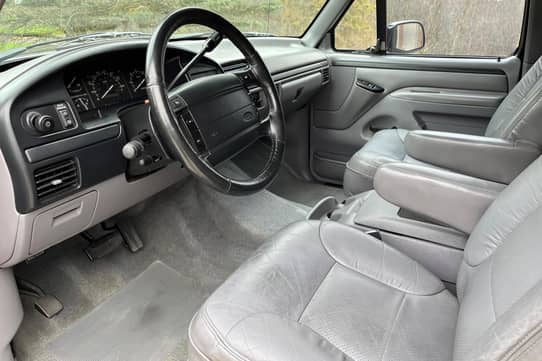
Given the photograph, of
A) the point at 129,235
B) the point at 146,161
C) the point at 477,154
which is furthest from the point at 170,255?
the point at 477,154

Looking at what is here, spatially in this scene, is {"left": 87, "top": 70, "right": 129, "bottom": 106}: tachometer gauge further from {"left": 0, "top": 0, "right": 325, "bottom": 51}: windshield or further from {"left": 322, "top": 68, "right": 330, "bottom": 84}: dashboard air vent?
{"left": 322, "top": 68, "right": 330, "bottom": 84}: dashboard air vent

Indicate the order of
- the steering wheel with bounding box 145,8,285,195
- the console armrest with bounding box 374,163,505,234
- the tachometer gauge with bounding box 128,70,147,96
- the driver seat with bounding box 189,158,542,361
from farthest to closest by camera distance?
1. the tachometer gauge with bounding box 128,70,147,96
2. the console armrest with bounding box 374,163,505,234
3. the steering wheel with bounding box 145,8,285,195
4. the driver seat with bounding box 189,158,542,361

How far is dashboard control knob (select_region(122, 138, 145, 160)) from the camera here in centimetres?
120

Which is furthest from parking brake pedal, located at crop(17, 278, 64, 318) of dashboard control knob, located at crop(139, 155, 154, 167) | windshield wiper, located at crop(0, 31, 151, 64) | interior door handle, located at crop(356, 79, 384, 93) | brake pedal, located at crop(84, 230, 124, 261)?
interior door handle, located at crop(356, 79, 384, 93)

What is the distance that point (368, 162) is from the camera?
182cm

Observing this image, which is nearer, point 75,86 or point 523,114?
point 75,86

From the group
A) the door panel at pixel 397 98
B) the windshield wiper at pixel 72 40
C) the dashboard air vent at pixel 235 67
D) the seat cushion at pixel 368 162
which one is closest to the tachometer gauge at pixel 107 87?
the windshield wiper at pixel 72 40

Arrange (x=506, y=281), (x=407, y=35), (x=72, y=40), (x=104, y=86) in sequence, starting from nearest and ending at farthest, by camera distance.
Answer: (x=506, y=281), (x=104, y=86), (x=72, y=40), (x=407, y=35)

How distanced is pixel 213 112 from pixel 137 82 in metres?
0.29

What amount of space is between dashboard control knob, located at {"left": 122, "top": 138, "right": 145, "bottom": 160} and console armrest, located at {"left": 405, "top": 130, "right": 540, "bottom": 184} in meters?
1.05

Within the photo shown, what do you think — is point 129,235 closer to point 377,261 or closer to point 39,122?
point 39,122

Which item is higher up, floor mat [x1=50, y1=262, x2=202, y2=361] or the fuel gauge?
the fuel gauge

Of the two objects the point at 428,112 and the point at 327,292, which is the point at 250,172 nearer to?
the point at 428,112

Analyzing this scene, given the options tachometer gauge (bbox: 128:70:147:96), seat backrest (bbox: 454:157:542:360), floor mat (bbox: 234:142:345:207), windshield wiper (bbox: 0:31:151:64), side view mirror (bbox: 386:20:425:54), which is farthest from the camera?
floor mat (bbox: 234:142:345:207)
